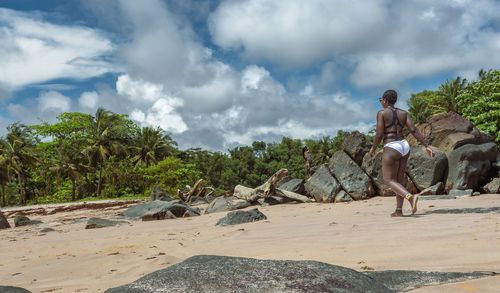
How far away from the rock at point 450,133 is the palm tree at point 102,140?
29030mm

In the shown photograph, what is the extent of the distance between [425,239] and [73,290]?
2.83 metres

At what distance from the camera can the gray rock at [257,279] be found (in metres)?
1.66

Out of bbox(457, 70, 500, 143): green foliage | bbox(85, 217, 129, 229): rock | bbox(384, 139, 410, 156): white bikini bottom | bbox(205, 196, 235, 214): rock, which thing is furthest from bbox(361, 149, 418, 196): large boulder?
bbox(457, 70, 500, 143): green foliage

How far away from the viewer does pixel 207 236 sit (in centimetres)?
477

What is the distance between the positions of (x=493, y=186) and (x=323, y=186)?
12.7ft

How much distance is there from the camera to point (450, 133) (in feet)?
32.7

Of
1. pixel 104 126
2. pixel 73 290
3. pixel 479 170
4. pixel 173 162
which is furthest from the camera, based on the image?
pixel 104 126

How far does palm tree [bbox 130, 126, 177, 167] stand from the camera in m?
36.6

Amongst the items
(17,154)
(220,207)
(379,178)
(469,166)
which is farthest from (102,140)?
(469,166)

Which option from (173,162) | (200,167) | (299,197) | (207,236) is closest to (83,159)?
(173,162)

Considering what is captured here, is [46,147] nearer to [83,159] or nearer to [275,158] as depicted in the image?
[83,159]

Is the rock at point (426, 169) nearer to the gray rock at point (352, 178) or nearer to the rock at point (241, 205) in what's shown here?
the gray rock at point (352, 178)

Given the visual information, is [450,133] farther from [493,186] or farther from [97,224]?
[97,224]

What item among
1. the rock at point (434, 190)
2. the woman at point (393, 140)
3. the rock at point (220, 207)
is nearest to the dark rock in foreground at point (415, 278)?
the woman at point (393, 140)
